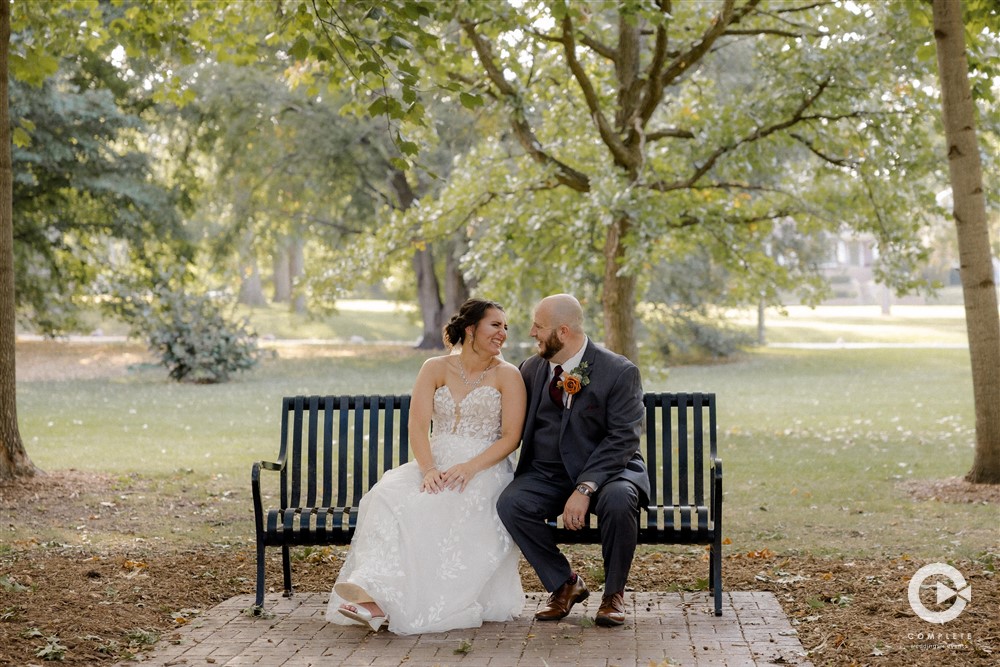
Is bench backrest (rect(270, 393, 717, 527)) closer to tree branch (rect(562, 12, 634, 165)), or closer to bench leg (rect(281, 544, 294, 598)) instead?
bench leg (rect(281, 544, 294, 598))

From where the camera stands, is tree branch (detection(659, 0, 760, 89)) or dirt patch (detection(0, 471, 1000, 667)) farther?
tree branch (detection(659, 0, 760, 89))

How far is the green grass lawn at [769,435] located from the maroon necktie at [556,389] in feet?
7.22

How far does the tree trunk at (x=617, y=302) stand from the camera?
12.2m

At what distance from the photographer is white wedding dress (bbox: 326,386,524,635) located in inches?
211

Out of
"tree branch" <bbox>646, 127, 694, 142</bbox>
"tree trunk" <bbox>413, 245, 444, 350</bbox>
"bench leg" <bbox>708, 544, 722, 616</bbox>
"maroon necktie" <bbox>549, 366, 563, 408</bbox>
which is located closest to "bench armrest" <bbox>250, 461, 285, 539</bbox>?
"maroon necktie" <bbox>549, 366, 563, 408</bbox>

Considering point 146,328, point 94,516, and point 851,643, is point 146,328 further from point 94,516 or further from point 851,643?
point 851,643

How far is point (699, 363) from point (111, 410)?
633 inches

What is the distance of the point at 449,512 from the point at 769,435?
920 cm

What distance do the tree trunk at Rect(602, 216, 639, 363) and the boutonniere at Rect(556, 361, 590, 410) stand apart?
6.35 metres

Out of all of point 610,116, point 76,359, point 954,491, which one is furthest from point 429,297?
point 954,491

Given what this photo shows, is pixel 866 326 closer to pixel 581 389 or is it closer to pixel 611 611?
pixel 581 389

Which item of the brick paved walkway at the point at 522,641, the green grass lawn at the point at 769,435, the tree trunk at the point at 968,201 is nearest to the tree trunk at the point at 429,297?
the green grass lawn at the point at 769,435

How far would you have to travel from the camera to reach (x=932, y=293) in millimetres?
11945

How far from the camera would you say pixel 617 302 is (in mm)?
12305
